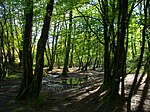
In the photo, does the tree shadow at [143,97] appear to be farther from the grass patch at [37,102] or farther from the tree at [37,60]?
the tree at [37,60]

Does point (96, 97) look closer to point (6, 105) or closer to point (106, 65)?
point (106, 65)

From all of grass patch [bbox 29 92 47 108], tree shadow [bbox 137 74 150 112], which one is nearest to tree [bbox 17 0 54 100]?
grass patch [bbox 29 92 47 108]

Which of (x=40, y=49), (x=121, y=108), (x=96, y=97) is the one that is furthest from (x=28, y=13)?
(x=121, y=108)

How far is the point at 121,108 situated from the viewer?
14.1 m

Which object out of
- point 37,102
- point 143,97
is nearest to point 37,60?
point 37,102

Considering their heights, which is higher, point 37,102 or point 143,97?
point 143,97

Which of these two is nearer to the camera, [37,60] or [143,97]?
[143,97]

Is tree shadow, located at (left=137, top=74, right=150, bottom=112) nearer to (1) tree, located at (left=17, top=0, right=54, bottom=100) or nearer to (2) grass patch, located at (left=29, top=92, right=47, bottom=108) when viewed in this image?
(2) grass patch, located at (left=29, top=92, right=47, bottom=108)

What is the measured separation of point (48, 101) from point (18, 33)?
112ft

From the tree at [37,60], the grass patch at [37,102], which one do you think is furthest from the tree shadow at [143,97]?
the tree at [37,60]

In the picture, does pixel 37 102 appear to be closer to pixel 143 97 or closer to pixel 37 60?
pixel 37 60

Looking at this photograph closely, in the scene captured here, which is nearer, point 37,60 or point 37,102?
point 37,102

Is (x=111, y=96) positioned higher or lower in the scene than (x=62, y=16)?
lower

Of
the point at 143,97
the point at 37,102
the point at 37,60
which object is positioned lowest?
the point at 37,102
